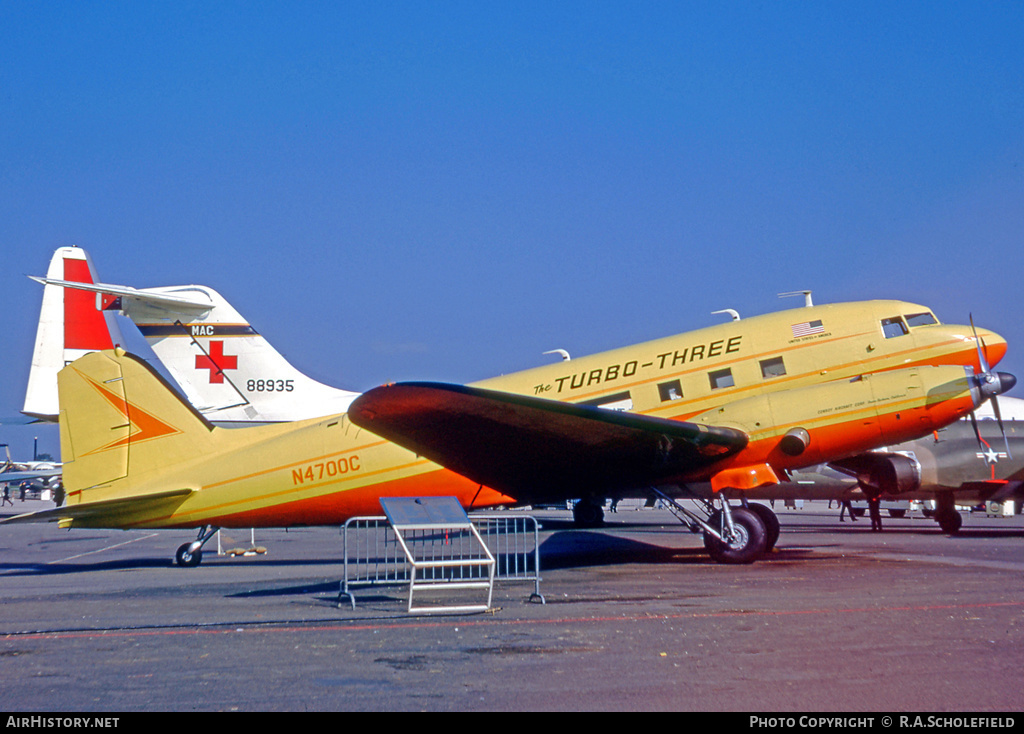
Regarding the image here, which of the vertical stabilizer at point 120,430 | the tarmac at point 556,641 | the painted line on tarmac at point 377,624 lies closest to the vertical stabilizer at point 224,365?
the vertical stabilizer at point 120,430

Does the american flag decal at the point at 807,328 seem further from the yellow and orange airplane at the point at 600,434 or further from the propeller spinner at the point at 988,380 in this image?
the propeller spinner at the point at 988,380

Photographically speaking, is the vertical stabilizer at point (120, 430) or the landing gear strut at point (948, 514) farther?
the landing gear strut at point (948, 514)

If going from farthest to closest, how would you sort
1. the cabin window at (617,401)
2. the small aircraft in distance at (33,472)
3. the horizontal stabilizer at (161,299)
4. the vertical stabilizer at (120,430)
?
the small aircraft in distance at (33,472)
the horizontal stabilizer at (161,299)
the vertical stabilizer at (120,430)
the cabin window at (617,401)

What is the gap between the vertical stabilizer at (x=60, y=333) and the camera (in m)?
25.7

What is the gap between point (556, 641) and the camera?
25.1ft

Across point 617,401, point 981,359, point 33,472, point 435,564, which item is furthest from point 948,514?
point 33,472

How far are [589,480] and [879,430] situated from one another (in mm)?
5015

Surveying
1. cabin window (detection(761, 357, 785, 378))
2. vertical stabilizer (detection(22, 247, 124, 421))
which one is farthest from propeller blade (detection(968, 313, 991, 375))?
vertical stabilizer (detection(22, 247, 124, 421))

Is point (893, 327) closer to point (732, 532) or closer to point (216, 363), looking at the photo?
point (732, 532)

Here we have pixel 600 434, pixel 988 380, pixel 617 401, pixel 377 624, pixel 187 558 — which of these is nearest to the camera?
pixel 377 624

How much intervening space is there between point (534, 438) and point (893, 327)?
6.82m

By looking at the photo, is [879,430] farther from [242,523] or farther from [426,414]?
[242,523]

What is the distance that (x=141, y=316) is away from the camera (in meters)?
21.7

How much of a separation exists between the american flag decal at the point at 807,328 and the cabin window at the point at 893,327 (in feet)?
3.59
